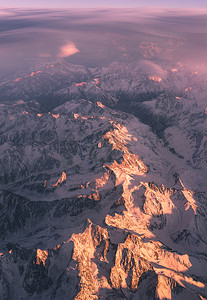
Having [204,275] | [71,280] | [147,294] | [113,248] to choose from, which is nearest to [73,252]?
[71,280]

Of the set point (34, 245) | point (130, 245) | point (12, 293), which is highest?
point (130, 245)

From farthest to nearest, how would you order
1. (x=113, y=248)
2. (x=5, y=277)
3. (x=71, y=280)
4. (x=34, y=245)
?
(x=34, y=245)
(x=113, y=248)
(x=5, y=277)
(x=71, y=280)

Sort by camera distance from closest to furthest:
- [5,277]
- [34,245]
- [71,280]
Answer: [71,280]
[5,277]
[34,245]

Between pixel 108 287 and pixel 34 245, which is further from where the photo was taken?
pixel 34 245

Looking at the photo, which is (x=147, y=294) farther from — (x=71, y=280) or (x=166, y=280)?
(x=71, y=280)

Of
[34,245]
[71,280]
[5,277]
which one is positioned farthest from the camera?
[34,245]

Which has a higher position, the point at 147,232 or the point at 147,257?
the point at 147,257

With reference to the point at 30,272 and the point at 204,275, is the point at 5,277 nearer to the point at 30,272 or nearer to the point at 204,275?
the point at 30,272

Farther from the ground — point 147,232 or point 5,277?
point 5,277

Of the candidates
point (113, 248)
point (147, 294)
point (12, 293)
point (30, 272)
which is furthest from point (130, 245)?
point (12, 293)
